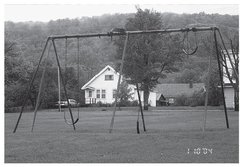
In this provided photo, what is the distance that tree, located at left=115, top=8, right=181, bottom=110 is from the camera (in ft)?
135

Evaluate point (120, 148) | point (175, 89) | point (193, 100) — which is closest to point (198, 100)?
point (193, 100)

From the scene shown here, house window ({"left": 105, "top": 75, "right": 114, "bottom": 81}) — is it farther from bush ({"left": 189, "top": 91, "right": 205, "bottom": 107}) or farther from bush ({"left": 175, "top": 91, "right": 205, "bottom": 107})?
bush ({"left": 189, "top": 91, "right": 205, "bottom": 107})

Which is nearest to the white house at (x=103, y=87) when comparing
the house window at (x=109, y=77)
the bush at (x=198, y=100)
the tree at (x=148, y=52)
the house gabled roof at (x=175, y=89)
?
the house window at (x=109, y=77)

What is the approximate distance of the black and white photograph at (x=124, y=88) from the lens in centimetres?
1052

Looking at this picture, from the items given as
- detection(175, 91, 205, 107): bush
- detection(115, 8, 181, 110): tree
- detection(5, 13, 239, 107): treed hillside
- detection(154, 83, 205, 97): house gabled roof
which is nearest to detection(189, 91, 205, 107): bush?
detection(175, 91, 205, 107): bush

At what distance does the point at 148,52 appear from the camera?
4175 cm

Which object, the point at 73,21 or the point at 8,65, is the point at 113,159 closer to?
the point at 73,21

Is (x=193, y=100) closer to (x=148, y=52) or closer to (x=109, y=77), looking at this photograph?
(x=109, y=77)

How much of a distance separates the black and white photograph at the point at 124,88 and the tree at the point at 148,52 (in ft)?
0.35

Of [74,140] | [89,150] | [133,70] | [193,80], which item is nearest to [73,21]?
[133,70]

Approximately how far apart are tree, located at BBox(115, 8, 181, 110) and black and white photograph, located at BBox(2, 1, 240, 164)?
0.11 meters

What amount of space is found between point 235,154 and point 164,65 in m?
34.1

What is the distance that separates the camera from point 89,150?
33.8 ft

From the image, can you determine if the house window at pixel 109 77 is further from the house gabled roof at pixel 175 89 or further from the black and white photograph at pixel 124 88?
the house gabled roof at pixel 175 89
